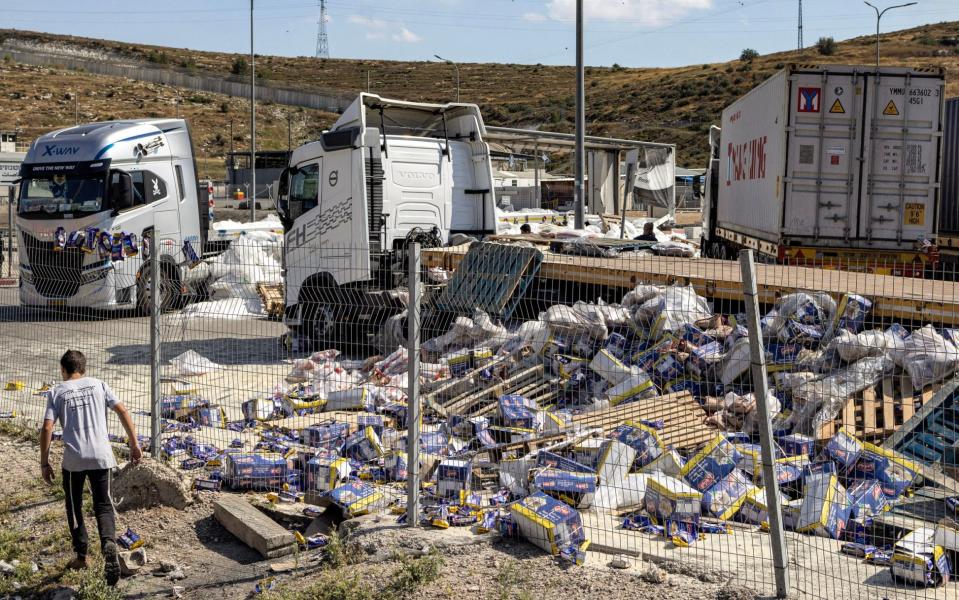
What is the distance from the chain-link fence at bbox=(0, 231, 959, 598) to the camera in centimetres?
554

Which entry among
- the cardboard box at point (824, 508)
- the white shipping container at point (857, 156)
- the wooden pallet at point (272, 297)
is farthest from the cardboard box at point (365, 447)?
the white shipping container at point (857, 156)

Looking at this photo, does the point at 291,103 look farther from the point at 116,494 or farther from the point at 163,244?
the point at 116,494

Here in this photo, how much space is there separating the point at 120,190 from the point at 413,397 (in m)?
12.3

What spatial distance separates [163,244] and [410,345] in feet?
40.3

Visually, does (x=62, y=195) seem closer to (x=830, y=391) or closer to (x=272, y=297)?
(x=272, y=297)

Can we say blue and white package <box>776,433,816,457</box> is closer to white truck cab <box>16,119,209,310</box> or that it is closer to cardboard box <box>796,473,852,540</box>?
cardboard box <box>796,473,852,540</box>

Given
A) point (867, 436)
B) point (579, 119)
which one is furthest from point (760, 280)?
point (579, 119)

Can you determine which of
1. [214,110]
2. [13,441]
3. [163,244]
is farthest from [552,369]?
[214,110]

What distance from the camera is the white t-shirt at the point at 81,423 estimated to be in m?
5.50

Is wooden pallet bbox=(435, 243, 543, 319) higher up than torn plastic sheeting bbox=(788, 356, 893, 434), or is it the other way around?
wooden pallet bbox=(435, 243, 543, 319)

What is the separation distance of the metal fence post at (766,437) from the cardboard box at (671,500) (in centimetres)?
95

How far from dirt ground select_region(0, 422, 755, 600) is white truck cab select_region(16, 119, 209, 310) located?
9.86 m

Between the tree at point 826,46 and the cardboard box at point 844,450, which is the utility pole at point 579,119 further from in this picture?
the tree at point 826,46

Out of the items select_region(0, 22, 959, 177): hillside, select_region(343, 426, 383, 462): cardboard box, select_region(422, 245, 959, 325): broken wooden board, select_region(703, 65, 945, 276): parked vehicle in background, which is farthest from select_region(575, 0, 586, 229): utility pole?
select_region(0, 22, 959, 177): hillside
